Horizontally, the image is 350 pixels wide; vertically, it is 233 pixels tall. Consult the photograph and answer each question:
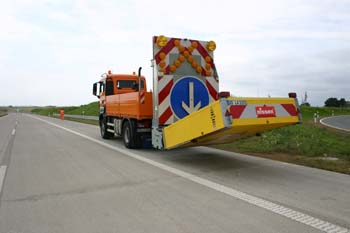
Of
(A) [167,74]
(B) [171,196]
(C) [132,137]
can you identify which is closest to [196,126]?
(B) [171,196]

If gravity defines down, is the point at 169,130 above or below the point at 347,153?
above

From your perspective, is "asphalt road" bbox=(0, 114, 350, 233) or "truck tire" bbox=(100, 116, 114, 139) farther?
"truck tire" bbox=(100, 116, 114, 139)

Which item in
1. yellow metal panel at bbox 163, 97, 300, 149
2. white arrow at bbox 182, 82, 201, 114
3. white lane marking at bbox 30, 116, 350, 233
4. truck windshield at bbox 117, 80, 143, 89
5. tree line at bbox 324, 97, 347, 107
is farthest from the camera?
tree line at bbox 324, 97, 347, 107

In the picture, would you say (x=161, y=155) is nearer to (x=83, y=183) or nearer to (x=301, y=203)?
(x=83, y=183)

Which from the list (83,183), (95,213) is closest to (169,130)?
(83,183)

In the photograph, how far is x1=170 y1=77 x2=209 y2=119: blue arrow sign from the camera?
32.2 ft

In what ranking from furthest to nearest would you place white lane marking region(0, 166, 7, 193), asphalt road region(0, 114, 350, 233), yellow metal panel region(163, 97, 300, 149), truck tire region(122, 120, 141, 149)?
truck tire region(122, 120, 141, 149) < white lane marking region(0, 166, 7, 193) < yellow metal panel region(163, 97, 300, 149) < asphalt road region(0, 114, 350, 233)

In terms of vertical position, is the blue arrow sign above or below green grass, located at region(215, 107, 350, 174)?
above

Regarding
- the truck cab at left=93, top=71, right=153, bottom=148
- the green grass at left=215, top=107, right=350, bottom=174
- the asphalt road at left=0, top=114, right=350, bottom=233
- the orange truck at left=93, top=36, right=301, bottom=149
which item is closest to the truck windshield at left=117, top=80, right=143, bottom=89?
the truck cab at left=93, top=71, right=153, bottom=148

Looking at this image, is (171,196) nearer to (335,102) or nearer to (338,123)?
(338,123)

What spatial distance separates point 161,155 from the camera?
10305 mm

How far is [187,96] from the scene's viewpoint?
32.9 ft

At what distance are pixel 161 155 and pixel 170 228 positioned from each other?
242 inches

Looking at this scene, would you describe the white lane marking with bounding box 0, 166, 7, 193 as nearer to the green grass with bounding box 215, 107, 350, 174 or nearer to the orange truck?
the orange truck
